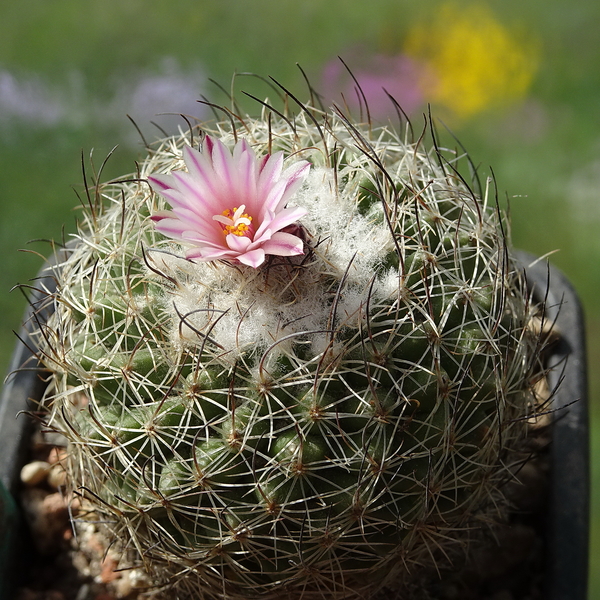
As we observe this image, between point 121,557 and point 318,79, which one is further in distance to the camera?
point 318,79

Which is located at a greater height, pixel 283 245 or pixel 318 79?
pixel 318 79

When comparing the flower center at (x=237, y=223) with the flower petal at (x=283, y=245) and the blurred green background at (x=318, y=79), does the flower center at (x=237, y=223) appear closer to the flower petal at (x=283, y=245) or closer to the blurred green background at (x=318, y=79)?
the flower petal at (x=283, y=245)

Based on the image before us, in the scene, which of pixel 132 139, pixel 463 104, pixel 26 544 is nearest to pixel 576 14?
pixel 463 104

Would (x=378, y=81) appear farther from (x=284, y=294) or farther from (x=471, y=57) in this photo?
(x=284, y=294)

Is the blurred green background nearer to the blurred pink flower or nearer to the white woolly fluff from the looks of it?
the blurred pink flower

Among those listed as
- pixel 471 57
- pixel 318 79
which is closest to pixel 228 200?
pixel 318 79

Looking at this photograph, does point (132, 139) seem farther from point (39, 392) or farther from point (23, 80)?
point (39, 392)

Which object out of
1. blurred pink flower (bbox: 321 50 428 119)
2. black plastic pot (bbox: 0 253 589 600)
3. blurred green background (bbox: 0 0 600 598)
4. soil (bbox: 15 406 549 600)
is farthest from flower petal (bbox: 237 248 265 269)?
blurred pink flower (bbox: 321 50 428 119)

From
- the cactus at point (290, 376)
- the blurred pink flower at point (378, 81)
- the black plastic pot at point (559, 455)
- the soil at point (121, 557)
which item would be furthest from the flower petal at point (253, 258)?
the blurred pink flower at point (378, 81)
